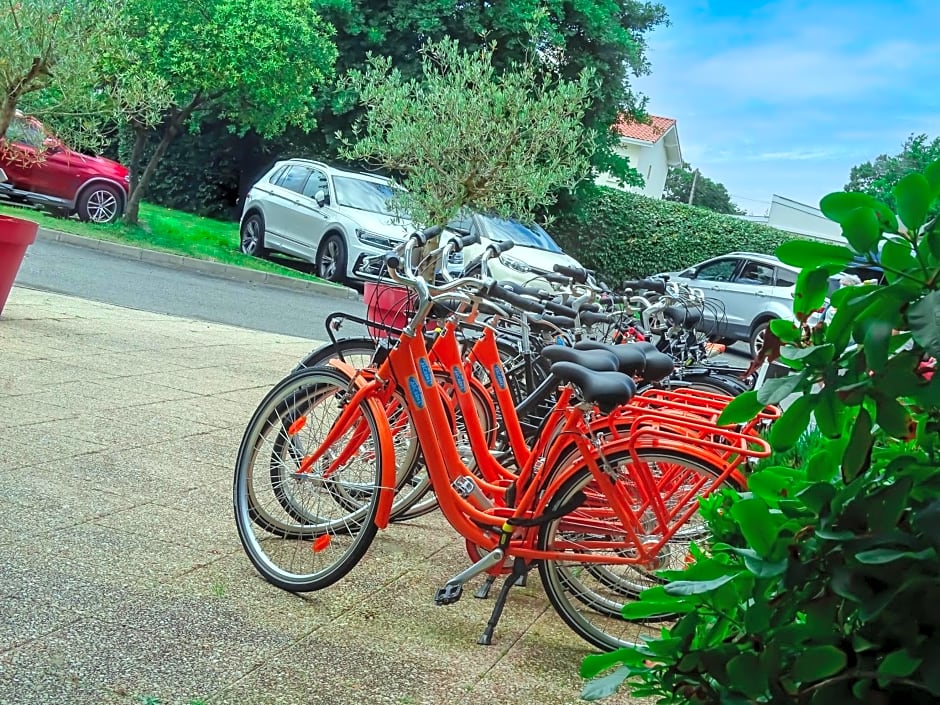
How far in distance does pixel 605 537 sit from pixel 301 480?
125 cm

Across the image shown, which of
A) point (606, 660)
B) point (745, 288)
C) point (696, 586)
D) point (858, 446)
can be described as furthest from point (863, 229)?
point (745, 288)

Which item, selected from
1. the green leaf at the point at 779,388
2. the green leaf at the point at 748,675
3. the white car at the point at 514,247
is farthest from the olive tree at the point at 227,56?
the green leaf at the point at 748,675

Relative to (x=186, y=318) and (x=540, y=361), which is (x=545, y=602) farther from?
(x=186, y=318)

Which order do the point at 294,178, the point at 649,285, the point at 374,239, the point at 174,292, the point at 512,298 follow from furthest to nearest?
the point at 294,178, the point at 374,239, the point at 174,292, the point at 649,285, the point at 512,298

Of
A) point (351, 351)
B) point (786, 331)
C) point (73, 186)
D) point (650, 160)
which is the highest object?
point (650, 160)

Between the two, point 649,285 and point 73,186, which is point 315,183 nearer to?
point 73,186

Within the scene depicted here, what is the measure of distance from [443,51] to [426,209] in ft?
6.85

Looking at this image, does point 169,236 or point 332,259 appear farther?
point 169,236

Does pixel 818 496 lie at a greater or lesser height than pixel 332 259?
greater

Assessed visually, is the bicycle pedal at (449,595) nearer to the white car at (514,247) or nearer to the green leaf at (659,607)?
the green leaf at (659,607)

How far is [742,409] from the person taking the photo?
Result: 1396mm

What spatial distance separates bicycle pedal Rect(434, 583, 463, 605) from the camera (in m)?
3.60

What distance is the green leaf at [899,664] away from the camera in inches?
44.7

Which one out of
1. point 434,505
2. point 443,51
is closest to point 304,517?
point 434,505
